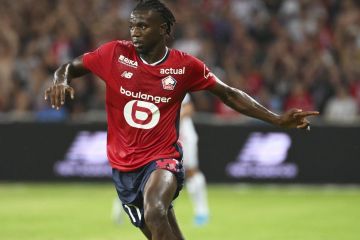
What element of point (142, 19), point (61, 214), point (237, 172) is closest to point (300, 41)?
point (237, 172)

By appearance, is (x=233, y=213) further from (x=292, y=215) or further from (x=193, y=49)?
(x=193, y=49)

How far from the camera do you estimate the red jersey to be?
314 inches

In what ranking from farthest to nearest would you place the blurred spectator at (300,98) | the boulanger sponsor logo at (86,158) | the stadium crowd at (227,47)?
1. the stadium crowd at (227,47)
2. the boulanger sponsor logo at (86,158)
3. the blurred spectator at (300,98)

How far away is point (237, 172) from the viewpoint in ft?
60.5

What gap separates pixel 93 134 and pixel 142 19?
11.1 m

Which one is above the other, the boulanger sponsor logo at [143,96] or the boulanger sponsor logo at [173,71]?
the boulanger sponsor logo at [173,71]

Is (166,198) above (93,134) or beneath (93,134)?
above

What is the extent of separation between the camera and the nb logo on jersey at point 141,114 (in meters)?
7.98

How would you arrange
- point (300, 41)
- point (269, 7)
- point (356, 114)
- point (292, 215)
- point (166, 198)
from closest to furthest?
point (166, 198) → point (292, 215) → point (356, 114) → point (300, 41) → point (269, 7)

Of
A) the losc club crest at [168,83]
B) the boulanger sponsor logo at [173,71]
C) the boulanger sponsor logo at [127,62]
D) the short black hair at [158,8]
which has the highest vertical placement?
the short black hair at [158,8]

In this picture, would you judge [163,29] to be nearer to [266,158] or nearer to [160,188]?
[160,188]

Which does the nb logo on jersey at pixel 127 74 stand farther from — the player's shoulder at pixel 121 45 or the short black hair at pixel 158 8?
the short black hair at pixel 158 8

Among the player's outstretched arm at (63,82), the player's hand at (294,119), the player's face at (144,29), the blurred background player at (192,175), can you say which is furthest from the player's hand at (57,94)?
the blurred background player at (192,175)

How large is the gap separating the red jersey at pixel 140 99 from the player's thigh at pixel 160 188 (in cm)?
22
